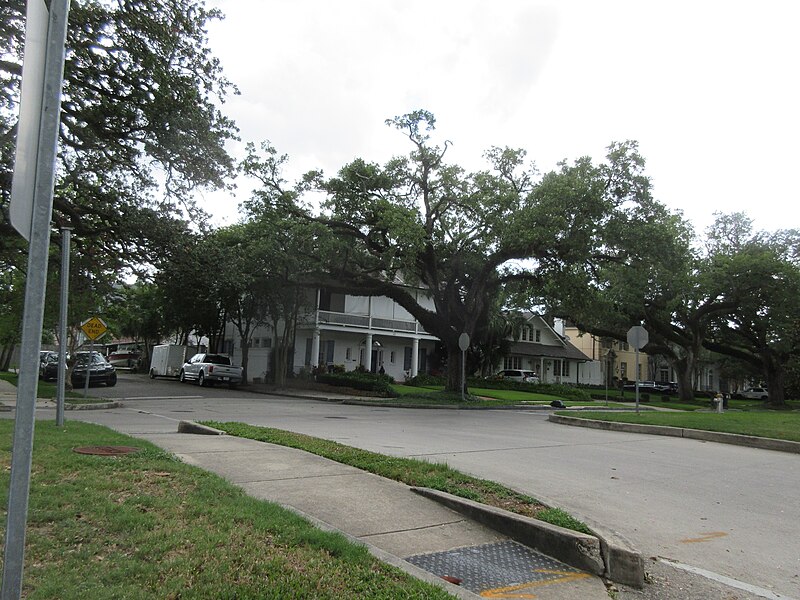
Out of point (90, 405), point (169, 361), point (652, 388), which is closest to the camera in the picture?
point (90, 405)

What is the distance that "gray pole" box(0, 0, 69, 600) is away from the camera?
2545mm

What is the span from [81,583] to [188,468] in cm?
327

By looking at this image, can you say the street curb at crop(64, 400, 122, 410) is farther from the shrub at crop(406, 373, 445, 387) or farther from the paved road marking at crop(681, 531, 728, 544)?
the shrub at crop(406, 373, 445, 387)

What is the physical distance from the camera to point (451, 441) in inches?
480

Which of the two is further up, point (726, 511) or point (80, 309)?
point (80, 309)

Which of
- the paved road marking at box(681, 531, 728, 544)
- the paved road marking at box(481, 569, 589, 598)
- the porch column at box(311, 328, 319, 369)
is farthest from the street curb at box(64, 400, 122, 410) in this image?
the porch column at box(311, 328, 319, 369)

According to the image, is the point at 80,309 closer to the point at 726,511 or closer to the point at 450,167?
the point at 450,167

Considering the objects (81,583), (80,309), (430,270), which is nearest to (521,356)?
(430,270)

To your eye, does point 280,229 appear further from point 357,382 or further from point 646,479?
point 646,479

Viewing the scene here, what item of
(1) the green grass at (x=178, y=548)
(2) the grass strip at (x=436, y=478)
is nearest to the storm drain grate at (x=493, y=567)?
(2) the grass strip at (x=436, y=478)

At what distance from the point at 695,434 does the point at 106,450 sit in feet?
41.6

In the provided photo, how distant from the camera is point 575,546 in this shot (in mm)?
4816

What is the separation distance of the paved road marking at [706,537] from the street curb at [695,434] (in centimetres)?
789

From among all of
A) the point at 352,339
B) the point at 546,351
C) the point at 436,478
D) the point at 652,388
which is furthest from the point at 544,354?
the point at 436,478
